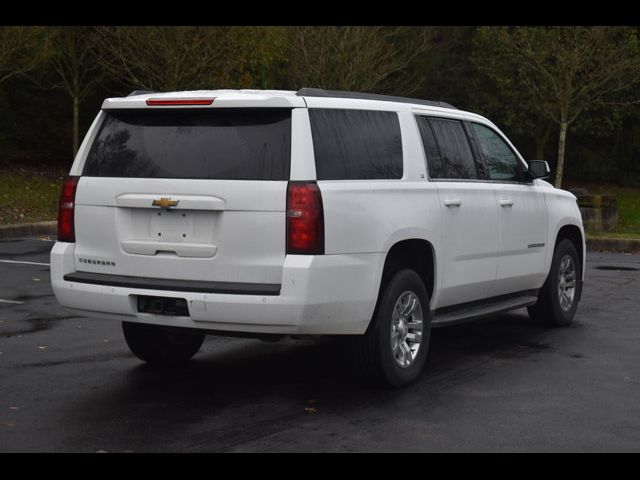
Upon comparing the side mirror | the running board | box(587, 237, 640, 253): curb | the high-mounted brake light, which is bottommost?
box(587, 237, 640, 253): curb

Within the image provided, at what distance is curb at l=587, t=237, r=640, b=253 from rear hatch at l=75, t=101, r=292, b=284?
13460 millimetres

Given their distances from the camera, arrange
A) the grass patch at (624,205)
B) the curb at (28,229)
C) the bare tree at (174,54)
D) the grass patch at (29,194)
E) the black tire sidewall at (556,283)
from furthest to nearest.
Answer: the bare tree at (174,54), the grass patch at (624,205), the grass patch at (29,194), the curb at (28,229), the black tire sidewall at (556,283)

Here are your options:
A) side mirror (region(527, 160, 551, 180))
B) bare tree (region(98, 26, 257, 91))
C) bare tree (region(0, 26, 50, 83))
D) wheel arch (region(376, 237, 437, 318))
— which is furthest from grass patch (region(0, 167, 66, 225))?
wheel arch (region(376, 237, 437, 318))

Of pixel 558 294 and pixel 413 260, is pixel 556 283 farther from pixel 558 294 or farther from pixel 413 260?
pixel 413 260

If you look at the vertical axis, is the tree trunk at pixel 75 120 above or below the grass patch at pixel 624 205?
above

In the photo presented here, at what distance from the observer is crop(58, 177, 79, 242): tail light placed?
23.4ft

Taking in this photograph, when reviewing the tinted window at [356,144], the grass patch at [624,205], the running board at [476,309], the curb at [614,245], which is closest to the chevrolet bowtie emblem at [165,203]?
the tinted window at [356,144]

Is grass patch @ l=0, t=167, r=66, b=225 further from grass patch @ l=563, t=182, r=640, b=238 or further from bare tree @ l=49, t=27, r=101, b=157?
grass patch @ l=563, t=182, r=640, b=238

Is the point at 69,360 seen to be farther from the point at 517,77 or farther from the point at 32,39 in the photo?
the point at 517,77

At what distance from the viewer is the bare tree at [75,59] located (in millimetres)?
27078

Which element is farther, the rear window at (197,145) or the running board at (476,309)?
the running board at (476,309)

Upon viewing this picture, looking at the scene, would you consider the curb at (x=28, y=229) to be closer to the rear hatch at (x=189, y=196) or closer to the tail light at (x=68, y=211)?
the tail light at (x=68, y=211)

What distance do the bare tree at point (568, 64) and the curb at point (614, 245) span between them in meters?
8.62
